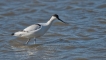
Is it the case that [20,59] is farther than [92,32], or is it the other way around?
[92,32]

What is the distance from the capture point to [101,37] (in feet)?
33.8

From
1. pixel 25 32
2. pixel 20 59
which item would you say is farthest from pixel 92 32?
pixel 20 59

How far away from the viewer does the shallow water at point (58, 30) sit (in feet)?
29.9

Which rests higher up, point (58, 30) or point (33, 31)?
point (33, 31)

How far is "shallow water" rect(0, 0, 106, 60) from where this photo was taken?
9102 millimetres

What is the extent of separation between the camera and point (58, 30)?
11336 mm

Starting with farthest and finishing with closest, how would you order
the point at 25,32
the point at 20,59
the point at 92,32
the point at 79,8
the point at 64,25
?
1. the point at 79,8
2. the point at 64,25
3. the point at 92,32
4. the point at 25,32
5. the point at 20,59

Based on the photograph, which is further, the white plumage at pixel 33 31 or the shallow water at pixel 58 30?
the white plumage at pixel 33 31

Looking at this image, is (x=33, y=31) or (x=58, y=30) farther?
(x=58, y=30)

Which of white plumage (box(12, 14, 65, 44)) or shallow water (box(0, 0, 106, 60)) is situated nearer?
shallow water (box(0, 0, 106, 60))

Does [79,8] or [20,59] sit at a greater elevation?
[79,8]

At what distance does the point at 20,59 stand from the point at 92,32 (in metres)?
2.94

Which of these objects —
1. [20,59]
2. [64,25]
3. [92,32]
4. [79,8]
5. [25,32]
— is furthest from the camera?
[79,8]

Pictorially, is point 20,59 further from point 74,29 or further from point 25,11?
point 25,11
